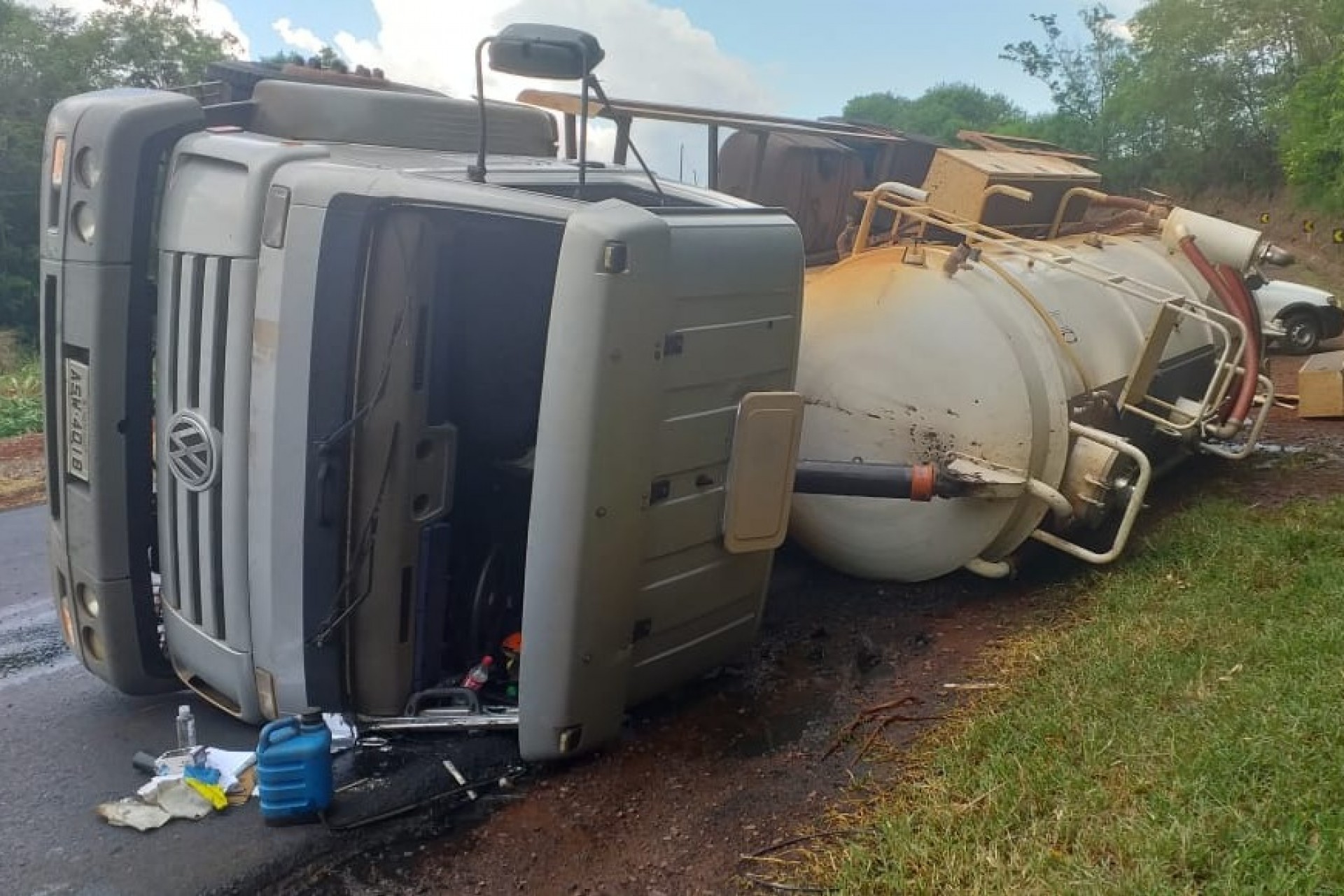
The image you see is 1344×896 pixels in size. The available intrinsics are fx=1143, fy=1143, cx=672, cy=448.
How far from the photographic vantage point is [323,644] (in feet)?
11.6

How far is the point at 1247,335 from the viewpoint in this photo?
17.4ft

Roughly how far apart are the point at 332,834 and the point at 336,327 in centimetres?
148

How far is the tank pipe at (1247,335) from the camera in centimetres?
557

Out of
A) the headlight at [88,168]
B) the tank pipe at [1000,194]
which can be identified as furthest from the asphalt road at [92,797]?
the tank pipe at [1000,194]

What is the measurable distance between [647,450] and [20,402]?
11067 millimetres

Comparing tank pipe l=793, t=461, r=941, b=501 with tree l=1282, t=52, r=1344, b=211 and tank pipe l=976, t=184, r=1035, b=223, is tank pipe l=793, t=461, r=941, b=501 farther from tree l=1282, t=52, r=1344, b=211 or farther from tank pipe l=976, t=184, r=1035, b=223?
tree l=1282, t=52, r=1344, b=211

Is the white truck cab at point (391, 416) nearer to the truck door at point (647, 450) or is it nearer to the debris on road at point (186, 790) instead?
the truck door at point (647, 450)

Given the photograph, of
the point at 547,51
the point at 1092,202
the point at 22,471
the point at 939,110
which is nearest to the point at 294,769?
the point at 547,51

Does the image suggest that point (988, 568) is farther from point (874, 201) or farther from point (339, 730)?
point (339, 730)

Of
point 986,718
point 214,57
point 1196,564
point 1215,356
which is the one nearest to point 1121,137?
point 214,57

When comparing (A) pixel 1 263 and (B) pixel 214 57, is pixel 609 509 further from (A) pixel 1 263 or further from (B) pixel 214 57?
(B) pixel 214 57

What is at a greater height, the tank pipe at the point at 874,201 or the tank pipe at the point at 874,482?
the tank pipe at the point at 874,201

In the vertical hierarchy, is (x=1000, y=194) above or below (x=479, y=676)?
above

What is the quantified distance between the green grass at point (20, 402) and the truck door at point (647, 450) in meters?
8.43
